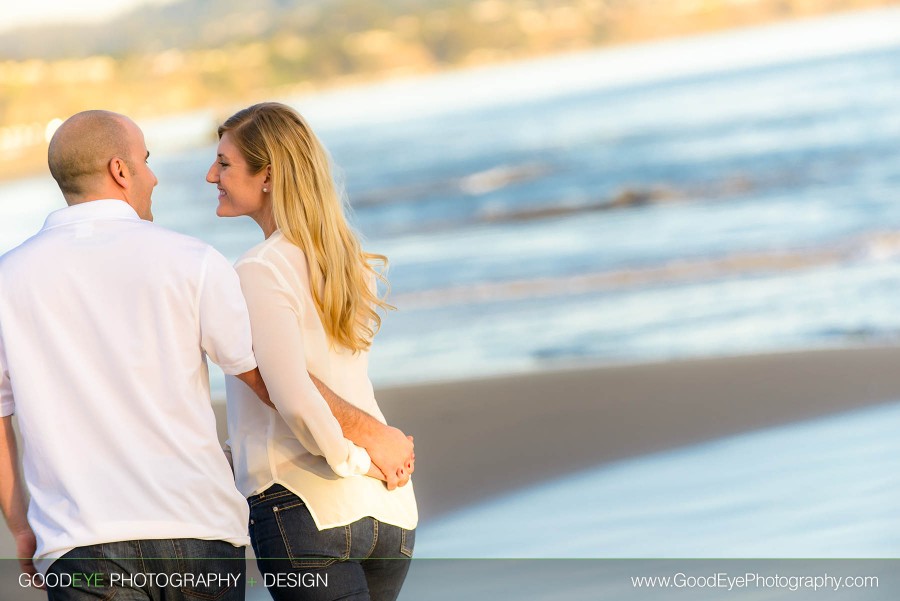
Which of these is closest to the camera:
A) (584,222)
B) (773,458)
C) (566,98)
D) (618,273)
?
(773,458)

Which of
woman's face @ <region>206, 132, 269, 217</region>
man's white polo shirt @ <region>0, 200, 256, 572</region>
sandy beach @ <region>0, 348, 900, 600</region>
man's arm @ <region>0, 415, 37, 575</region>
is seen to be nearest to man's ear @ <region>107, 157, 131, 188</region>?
man's white polo shirt @ <region>0, 200, 256, 572</region>

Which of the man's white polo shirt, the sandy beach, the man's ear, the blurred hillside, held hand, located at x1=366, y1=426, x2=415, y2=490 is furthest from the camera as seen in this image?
the blurred hillside

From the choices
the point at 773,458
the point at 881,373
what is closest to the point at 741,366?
the point at 881,373

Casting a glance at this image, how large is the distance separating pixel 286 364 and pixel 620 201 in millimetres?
19345

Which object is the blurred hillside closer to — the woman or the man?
the woman

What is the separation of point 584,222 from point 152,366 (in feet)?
58.2

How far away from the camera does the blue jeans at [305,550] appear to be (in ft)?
8.04

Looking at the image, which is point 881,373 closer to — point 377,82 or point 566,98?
point 566,98

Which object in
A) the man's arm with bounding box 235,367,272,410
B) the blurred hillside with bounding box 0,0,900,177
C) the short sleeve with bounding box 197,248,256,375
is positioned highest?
the blurred hillside with bounding box 0,0,900,177

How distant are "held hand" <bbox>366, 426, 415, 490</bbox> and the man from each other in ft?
1.35

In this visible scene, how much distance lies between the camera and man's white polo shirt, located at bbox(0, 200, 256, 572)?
7.34 ft

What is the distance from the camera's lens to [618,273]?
554 inches

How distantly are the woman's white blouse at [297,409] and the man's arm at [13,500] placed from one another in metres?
0.44

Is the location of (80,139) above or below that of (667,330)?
below
